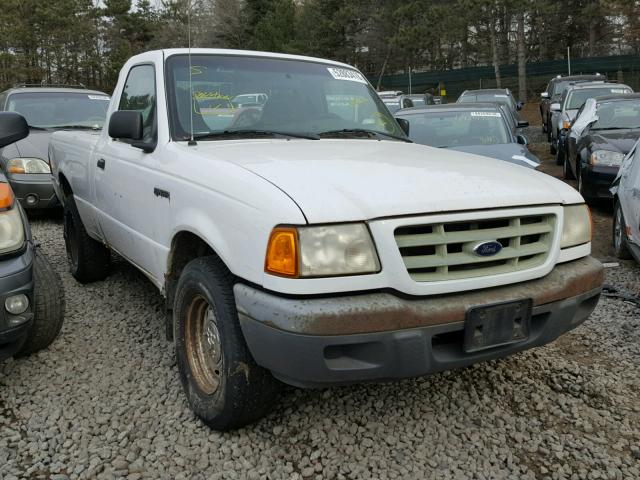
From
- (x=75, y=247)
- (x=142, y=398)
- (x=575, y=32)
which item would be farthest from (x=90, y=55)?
(x=142, y=398)

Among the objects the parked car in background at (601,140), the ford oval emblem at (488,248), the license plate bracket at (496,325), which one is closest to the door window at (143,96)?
the ford oval emblem at (488,248)

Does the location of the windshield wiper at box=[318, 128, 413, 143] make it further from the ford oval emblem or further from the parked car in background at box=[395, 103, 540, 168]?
the parked car in background at box=[395, 103, 540, 168]

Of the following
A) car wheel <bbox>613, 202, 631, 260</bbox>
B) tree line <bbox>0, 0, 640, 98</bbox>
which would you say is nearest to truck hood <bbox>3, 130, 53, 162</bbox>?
car wheel <bbox>613, 202, 631, 260</bbox>

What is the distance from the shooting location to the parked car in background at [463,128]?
7547 mm

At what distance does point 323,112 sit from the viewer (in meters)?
3.94

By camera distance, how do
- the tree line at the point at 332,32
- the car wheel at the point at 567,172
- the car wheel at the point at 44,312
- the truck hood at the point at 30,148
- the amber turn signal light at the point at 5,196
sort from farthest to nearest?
the tree line at the point at 332,32 < the car wheel at the point at 567,172 < the truck hood at the point at 30,148 < the car wheel at the point at 44,312 < the amber turn signal light at the point at 5,196

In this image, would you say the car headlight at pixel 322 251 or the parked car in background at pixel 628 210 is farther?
the parked car in background at pixel 628 210

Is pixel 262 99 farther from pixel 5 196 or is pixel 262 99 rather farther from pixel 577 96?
pixel 577 96

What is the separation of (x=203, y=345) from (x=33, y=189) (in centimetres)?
538

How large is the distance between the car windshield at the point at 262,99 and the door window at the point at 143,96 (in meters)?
0.20

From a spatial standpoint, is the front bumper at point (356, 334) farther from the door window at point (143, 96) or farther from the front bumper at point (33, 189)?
the front bumper at point (33, 189)

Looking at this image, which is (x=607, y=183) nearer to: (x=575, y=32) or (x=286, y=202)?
(x=286, y=202)

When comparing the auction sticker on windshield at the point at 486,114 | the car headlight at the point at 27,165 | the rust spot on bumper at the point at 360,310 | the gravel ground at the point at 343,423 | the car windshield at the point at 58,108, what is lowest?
the gravel ground at the point at 343,423

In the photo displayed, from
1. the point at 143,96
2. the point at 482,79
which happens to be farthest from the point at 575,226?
the point at 482,79
